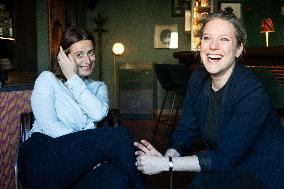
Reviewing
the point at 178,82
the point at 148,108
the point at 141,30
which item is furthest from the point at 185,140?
the point at 141,30

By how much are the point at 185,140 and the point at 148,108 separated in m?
4.79

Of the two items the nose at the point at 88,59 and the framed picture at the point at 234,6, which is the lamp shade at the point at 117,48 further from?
the nose at the point at 88,59

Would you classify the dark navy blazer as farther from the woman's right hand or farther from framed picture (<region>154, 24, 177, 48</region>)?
framed picture (<region>154, 24, 177, 48</region>)

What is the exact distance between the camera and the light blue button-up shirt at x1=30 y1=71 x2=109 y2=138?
1.86 metres

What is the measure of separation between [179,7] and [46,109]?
5.44 metres

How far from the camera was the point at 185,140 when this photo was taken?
1793 mm

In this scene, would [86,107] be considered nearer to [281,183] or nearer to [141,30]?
[281,183]

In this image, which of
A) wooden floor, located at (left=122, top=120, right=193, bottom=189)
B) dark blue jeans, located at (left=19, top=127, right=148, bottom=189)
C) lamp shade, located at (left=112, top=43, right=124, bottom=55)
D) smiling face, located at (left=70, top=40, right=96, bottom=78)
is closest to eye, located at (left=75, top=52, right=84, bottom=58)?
smiling face, located at (left=70, top=40, right=96, bottom=78)

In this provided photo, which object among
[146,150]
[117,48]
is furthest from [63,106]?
Result: [117,48]

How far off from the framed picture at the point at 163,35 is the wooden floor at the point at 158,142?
4.98 feet

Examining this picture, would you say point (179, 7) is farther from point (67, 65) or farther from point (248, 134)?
point (248, 134)

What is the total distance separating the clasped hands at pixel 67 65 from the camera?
201 cm

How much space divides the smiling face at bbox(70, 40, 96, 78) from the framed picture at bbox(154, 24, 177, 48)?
491cm

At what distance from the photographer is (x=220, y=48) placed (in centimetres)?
158
